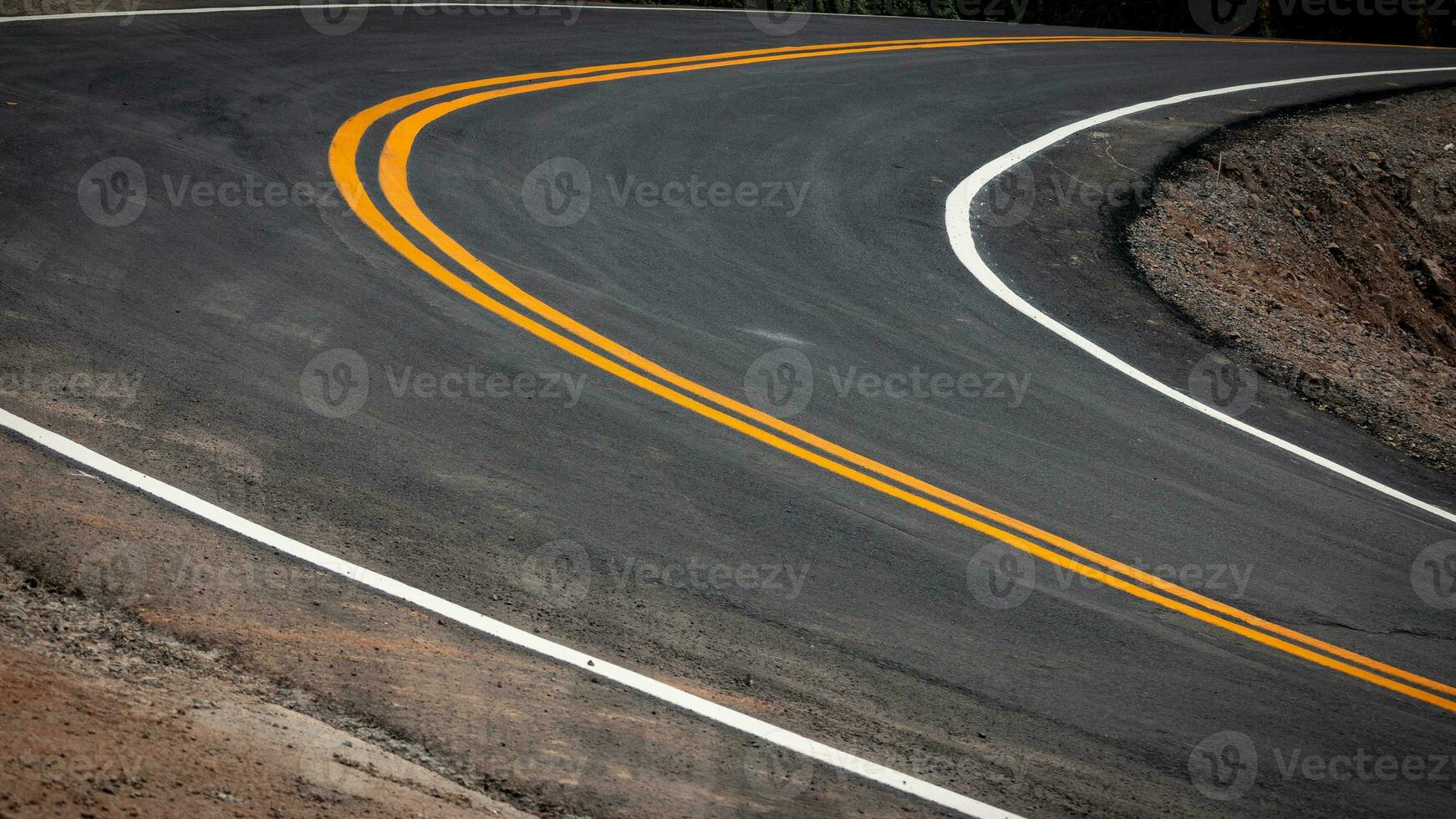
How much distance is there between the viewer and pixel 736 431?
7.80 metres

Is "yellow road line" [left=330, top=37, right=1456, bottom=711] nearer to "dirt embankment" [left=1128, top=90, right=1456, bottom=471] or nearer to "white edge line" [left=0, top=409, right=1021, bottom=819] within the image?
"white edge line" [left=0, top=409, right=1021, bottom=819]

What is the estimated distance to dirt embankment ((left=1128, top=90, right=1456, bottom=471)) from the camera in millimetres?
10234

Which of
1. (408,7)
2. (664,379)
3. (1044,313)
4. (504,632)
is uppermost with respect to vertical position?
(408,7)

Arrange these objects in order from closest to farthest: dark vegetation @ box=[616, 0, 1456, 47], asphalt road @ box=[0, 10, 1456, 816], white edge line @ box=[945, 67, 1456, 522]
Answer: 1. asphalt road @ box=[0, 10, 1456, 816]
2. white edge line @ box=[945, 67, 1456, 522]
3. dark vegetation @ box=[616, 0, 1456, 47]

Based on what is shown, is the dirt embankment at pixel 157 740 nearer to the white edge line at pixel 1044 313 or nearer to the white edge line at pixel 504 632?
the white edge line at pixel 504 632

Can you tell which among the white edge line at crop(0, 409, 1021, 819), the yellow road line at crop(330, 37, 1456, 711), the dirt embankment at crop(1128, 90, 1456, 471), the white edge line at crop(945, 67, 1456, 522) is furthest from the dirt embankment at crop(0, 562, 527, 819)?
the dirt embankment at crop(1128, 90, 1456, 471)

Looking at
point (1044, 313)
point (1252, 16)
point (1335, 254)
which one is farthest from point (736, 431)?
point (1252, 16)

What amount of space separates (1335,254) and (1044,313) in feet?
21.1

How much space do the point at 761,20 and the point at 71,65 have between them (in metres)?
11.9

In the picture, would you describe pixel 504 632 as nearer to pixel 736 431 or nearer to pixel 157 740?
pixel 157 740

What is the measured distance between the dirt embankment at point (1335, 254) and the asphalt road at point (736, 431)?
0.68 meters

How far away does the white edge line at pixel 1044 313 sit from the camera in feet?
28.3

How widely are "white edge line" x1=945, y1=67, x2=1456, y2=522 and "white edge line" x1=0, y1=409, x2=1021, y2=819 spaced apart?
5.14m

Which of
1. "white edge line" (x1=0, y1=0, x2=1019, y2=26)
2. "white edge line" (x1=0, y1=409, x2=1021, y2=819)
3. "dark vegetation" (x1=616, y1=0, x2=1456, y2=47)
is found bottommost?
"white edge line" (x1=0, y1=409, x2=1021, y2=819)
